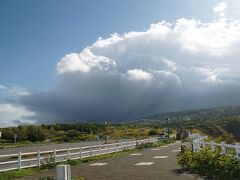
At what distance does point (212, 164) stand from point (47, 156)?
14309 mm

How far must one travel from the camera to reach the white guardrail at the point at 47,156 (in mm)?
23455

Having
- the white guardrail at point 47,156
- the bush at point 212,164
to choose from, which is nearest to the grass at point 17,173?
the white guardrail at point 47,156

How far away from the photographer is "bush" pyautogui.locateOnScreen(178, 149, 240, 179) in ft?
48.2

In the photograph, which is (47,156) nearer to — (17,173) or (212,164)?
(17,173)

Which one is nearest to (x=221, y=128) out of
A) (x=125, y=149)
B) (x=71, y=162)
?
(x=125, y=149)

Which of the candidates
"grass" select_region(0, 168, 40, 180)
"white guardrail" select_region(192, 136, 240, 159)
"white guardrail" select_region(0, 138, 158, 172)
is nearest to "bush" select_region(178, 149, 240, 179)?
"white guardrail" select_region(192, 136, 240, 159)

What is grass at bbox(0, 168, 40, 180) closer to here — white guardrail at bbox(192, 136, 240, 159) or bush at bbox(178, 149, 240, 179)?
bush at bbox(178, 149, 240, 179)

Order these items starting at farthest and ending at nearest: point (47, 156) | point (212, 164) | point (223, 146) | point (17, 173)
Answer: point (47, 156), point (17, 173), point (223, 146), point (212, 164)

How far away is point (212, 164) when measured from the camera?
659 inches

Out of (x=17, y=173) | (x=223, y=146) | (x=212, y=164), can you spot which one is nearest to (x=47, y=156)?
(x=17, y=173)

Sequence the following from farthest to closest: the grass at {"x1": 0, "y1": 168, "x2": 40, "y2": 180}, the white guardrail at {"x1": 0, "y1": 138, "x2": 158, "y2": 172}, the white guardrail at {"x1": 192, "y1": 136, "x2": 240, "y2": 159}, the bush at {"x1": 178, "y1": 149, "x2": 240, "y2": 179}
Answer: the white guardrail at {"x1": 0, "y1": 138, "x2": 158, "y2": 172}, the grass at {"x1": 0, "y1": 168, "x2": 40, "y2": 180}, the white guardrail at {"x1": 192, "y1": 136, "x2": 240, "y2": 159}, the bush at {"x1": 178, "y1": 149, "x2": 240, "y2": 179}

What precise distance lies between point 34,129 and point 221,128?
2309 inches

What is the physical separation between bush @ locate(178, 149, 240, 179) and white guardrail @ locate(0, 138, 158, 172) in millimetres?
8501

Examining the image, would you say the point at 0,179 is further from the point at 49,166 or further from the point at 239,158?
the point at 239,158
